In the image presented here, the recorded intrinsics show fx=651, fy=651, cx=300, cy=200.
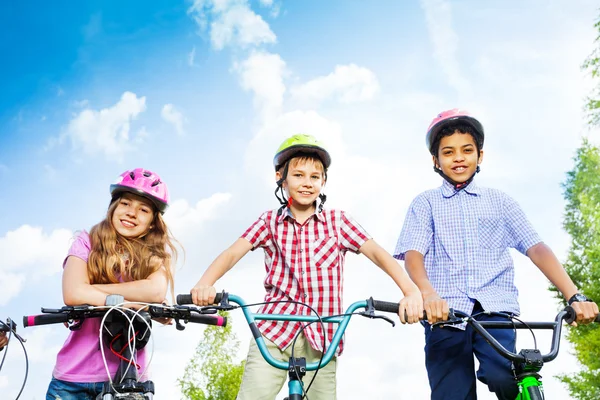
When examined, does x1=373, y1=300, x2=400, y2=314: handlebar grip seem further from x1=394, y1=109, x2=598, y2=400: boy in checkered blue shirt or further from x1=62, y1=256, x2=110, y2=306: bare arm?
x1=62, y1=256, x2=110, y2=306: bare arm

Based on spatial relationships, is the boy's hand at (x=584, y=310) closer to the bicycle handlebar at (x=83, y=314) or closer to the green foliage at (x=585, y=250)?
the bicycle handlebar at (x=83, y=314)

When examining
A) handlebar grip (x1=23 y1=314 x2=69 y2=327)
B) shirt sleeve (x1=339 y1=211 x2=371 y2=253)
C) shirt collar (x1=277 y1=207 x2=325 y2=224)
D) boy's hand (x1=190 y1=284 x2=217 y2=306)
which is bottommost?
handlebar grip (x1=23 y1=314 x2=69 y2=327)

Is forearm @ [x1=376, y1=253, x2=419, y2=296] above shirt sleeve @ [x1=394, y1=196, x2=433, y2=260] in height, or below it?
below

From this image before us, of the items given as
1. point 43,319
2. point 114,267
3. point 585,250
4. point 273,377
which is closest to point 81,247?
point 114,267

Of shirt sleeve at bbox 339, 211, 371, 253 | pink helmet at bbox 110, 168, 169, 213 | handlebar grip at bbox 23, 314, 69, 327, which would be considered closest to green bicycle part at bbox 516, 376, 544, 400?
shirt sleeve at bbox 339, 211, 371, 253

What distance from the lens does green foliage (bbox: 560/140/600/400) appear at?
21.1 metres

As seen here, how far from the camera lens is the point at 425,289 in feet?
14.8

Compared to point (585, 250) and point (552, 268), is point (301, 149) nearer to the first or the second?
point (552, 268)

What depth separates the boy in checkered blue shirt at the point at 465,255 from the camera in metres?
4.38

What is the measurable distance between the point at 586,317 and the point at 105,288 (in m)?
3.20

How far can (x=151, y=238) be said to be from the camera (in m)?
5.05

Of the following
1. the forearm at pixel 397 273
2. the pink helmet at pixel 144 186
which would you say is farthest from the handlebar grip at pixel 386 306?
the pink helmet at pixel 144 186

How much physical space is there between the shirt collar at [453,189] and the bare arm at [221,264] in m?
1.62

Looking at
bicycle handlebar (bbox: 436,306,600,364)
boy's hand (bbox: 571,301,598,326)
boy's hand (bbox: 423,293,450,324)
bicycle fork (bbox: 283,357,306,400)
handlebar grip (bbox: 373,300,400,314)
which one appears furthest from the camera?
boy's hand (bbox: 571,301,598,326)
